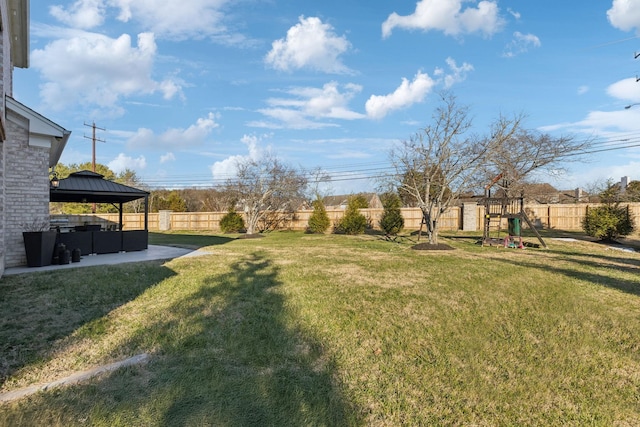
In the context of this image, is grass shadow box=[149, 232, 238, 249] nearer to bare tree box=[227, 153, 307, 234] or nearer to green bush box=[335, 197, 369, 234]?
bare tree box=[227, 153, 307, 234]

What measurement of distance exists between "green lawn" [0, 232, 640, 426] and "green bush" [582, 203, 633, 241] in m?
9.47

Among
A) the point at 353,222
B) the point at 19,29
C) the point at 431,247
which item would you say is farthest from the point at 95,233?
the point at 353,222

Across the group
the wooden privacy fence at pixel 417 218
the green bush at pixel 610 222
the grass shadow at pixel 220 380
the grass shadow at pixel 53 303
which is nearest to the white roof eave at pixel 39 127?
the grass shadow at pixel 53 303

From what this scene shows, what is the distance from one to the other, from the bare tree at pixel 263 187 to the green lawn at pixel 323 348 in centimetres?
1316

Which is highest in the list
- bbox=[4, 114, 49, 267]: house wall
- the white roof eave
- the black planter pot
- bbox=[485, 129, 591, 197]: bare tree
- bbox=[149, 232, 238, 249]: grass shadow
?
bbox=[485, 129, 591, 197]: bare tree

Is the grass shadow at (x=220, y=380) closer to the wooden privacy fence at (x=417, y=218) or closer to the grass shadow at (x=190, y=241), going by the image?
the grass shadow at (x=190, y=241)

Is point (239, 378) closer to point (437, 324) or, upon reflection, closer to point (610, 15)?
point (437, 324)

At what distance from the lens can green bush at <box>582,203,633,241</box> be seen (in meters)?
14.0

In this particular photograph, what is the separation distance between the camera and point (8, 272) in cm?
646

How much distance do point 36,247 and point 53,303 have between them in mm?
3237

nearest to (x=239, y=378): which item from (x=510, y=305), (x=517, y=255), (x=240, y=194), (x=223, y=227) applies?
(x=510, y=305)

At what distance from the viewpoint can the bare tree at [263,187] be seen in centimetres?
1986

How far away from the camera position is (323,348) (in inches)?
149

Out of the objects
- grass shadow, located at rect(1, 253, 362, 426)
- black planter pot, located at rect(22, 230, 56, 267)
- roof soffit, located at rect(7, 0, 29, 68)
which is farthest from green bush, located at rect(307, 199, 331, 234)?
grass shadow, located at rect(1, 253, 362, 426)
